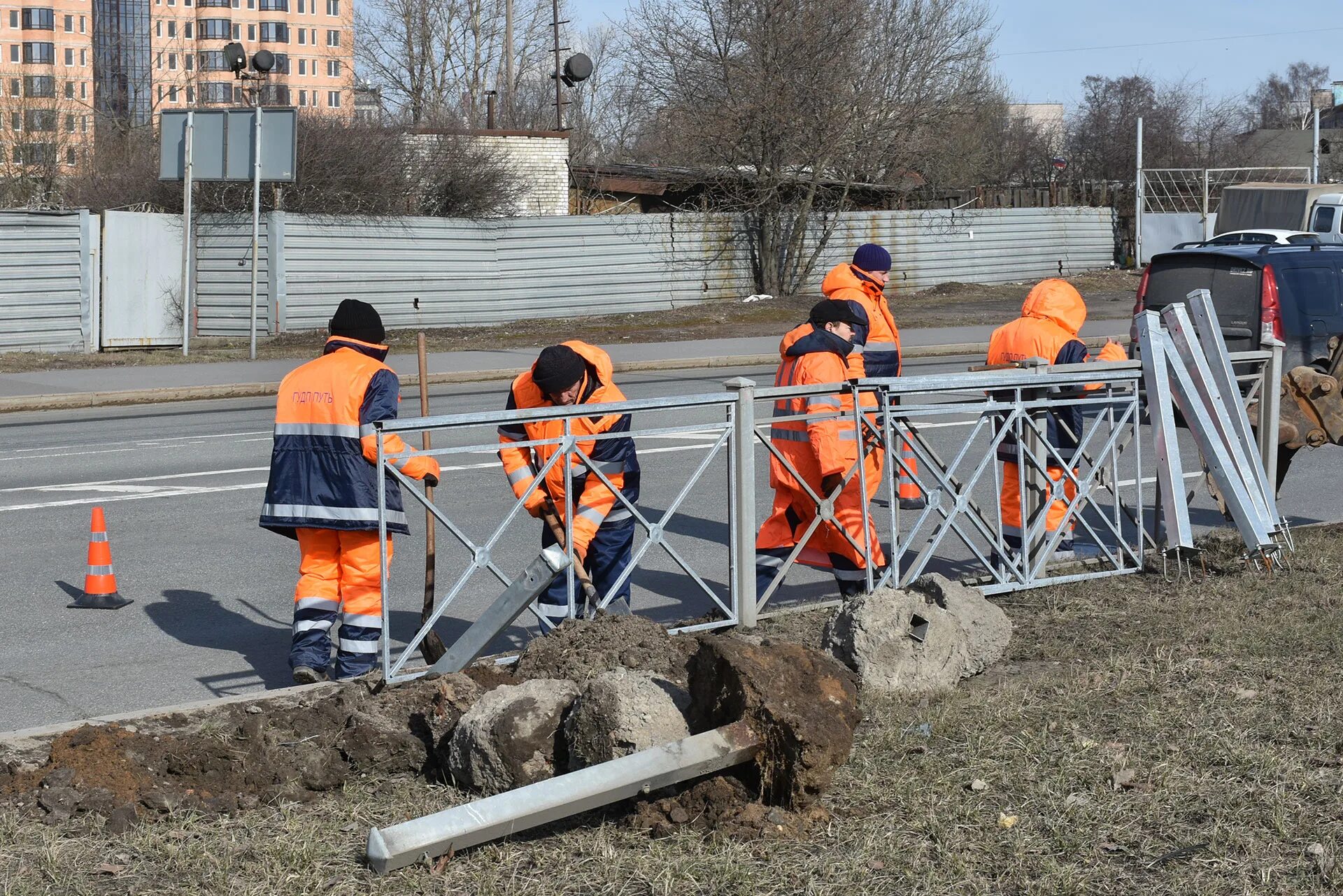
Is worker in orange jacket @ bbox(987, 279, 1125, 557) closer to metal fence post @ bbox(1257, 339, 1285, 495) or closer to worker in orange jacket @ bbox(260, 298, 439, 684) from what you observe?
metal fence post @ bbox(1257, 339, 1285, 495)

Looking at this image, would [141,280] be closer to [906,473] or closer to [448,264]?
[448,264]

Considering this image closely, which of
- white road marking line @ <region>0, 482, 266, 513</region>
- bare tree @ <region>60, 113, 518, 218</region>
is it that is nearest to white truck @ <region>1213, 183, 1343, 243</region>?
bare tree @ <region>60, 113, 518, 218</region>

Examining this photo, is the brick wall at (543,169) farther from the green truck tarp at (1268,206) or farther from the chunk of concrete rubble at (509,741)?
the chunk of concrete rubble at (509,741)

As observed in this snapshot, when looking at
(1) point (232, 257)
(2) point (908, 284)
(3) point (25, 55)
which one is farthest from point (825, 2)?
(3) point (25, 55)

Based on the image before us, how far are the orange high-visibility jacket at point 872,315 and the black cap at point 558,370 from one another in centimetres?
273

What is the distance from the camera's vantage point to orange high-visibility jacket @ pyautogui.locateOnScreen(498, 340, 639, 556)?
562cm

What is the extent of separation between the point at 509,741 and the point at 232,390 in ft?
42.4

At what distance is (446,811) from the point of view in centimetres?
371

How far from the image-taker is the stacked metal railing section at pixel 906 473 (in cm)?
523

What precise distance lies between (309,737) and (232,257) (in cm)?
1793

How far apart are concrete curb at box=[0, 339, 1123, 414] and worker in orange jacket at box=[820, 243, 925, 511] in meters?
5.99

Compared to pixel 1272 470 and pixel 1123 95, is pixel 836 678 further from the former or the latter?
pixel 1123 95

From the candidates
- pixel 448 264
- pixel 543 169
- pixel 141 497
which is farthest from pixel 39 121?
pixel 141 497

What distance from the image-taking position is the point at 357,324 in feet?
18.2
